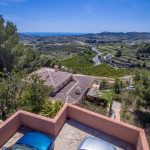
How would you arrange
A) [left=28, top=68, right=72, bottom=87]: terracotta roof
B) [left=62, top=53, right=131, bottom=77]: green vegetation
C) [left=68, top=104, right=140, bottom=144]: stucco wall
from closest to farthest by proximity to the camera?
[left=68, top=104, right=140, bottom=144]: stucco wall < [left=28, top=68, right=72, bottom=87]: terracotta roof < [left=62, top=53, right=131, bottom=77]: green vegetation

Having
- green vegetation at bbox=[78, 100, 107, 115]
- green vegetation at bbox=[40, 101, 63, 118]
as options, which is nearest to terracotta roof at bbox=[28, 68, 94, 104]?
green vegetation at bbox=[78, 100, 107, 115]

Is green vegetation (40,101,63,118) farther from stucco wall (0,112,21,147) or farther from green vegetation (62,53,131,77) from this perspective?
green vegetation (62,53,131,77)

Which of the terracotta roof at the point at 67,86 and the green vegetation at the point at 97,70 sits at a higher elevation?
the terracotta roof at the point at 67,86

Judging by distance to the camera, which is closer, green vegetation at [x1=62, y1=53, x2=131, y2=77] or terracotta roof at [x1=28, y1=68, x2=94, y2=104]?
terracotta roof at [x1=28, y1=68, x2=94, y2=104]

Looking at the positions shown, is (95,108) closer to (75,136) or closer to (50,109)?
(50,109)

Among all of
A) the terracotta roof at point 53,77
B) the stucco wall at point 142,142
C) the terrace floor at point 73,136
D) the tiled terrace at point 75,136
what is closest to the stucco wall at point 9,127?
the terrace floor at point 73,136

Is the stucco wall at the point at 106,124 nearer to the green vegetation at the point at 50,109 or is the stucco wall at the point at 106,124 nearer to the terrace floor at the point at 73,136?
the terrace floor at the point at 73,136

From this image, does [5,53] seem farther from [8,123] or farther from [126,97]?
[8,123]

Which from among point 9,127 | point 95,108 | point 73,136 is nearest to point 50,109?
point 73,136
